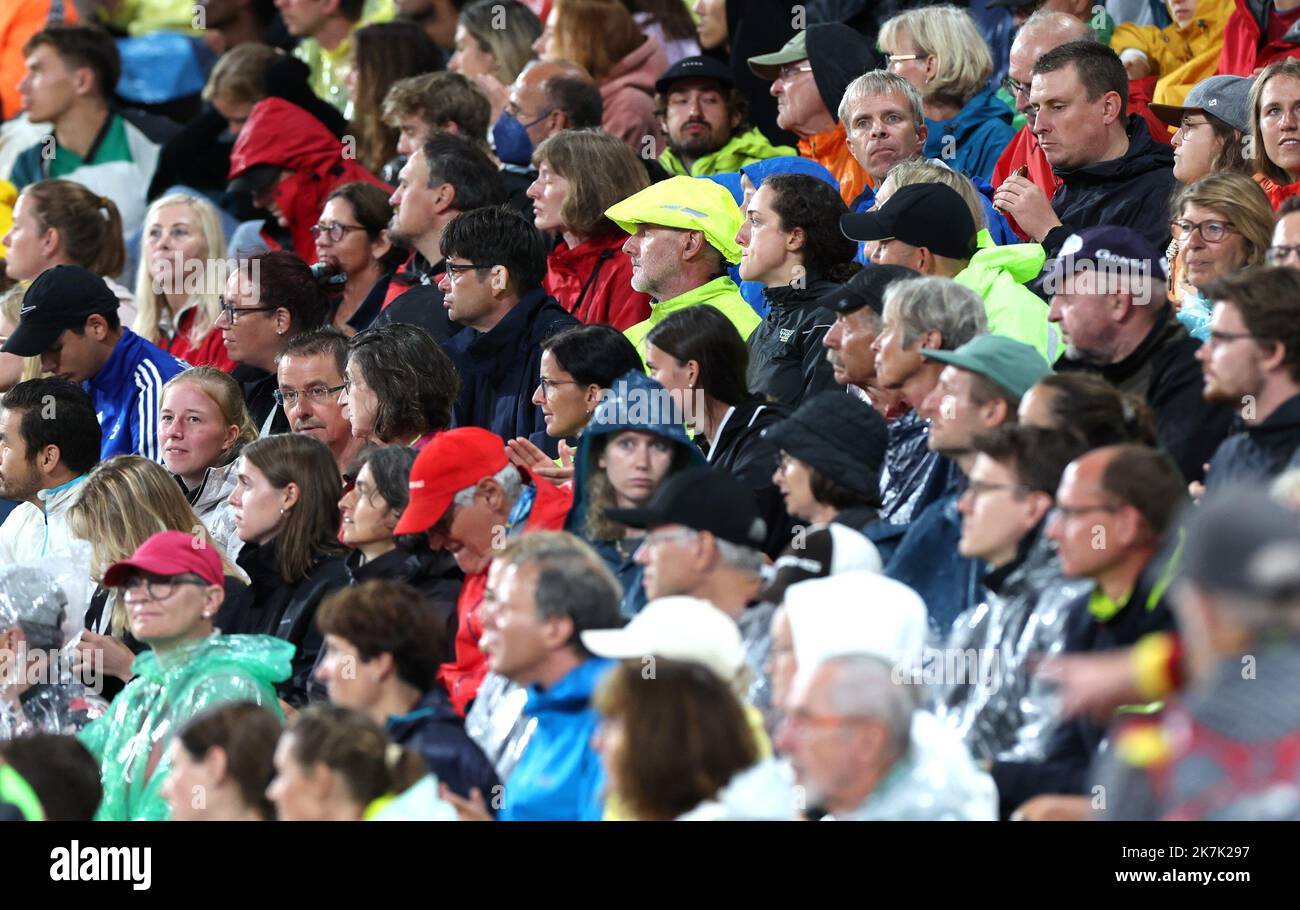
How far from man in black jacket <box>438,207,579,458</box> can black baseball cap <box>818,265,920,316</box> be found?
153 cm

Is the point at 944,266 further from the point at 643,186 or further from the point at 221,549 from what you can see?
the point at 221,549

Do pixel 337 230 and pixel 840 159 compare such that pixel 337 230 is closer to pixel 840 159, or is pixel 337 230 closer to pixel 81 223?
pixel 81 223

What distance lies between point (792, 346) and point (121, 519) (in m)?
2.35

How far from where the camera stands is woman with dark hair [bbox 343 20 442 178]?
1109 cm

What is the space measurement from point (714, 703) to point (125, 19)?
10548mm

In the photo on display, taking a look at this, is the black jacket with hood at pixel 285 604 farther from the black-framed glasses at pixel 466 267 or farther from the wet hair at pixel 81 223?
the wet hair at pixel 81 223

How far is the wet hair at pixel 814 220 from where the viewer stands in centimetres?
791

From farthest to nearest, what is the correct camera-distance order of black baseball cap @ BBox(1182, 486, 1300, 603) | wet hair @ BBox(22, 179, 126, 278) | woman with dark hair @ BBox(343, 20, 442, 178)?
woman with dark hair @ BBox(343, 20, 442, 178) < wet hair @ BBox(22, 179, 126, 278) < black baseball cap @ BBox(1182, 486, 1300, 603)

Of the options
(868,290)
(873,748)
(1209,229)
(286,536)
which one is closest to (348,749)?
(873,748)

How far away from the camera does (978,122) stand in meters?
9.20

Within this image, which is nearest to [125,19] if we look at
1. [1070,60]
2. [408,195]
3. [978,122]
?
[408,195]

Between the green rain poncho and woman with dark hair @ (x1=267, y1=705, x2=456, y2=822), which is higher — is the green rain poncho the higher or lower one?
the lower one

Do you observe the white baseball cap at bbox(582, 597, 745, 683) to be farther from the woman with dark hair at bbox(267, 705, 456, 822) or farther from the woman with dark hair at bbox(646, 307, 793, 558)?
the woman with dark hair at bbox(646, 307, 793, 558)

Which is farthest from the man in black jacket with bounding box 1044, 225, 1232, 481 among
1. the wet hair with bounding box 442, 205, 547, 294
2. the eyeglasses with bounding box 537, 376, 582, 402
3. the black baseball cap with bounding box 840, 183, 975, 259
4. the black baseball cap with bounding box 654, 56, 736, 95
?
the black baseball cap with bounding box 654, 56, 736, 95
